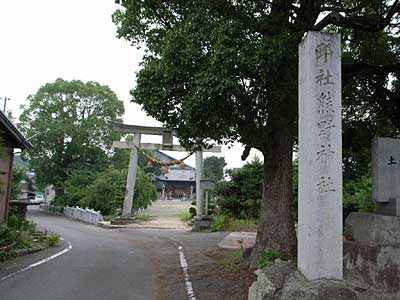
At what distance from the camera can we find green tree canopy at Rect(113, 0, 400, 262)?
22.9 ft

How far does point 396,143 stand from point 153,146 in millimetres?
19240

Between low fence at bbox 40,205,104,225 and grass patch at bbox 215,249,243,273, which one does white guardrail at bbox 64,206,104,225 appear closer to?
low fence at bbox 40,205,104,225

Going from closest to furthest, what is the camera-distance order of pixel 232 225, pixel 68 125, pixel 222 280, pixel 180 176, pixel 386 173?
pixel 386 173 < pixel 222 280 < pixel 232 225 < pixel 68 125 < pixel 180 176

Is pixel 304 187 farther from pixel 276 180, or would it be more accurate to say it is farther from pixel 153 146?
pixel 153 146

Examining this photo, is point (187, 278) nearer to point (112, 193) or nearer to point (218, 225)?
point (218, 225)

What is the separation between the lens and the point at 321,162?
528cm

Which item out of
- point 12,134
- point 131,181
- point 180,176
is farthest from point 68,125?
point 180,176

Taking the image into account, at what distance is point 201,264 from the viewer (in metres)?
10.6

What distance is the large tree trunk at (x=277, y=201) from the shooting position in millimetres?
8789

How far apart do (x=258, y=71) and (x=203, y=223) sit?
1587 cm

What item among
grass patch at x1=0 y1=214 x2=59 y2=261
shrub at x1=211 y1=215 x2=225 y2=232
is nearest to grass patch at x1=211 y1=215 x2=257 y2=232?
shrub at x1=211 y1=215 x2=225 y2=232

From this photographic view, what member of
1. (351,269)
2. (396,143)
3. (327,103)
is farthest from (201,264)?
(327,103)

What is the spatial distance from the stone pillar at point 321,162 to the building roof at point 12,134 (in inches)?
473

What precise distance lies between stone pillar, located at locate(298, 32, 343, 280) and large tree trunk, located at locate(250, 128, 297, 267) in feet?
10.3
